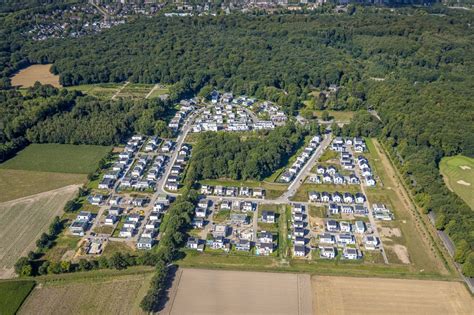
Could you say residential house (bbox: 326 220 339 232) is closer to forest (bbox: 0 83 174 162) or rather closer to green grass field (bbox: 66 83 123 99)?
forest (bbox: 0 83 174 162)

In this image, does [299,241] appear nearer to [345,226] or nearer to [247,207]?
[345,226]

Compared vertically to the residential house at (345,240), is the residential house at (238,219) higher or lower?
higher

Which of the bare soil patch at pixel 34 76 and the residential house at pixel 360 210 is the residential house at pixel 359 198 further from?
the bare soil patch at pixel 34 76

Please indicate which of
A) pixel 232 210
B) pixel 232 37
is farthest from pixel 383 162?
pixel 232 37

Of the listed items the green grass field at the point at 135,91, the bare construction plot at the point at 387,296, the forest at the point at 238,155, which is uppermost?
the green grass field at the point at 135,91

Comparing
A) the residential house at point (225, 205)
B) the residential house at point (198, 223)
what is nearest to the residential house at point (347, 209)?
the residential house at point (225, 205)

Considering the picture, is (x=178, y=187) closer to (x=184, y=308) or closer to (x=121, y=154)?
(x=121, y=154)
